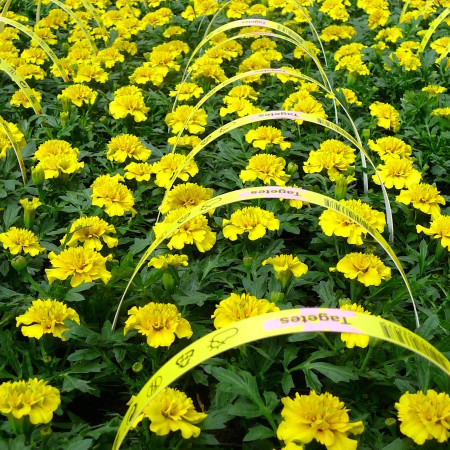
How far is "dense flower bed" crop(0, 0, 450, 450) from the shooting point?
1.41 metres

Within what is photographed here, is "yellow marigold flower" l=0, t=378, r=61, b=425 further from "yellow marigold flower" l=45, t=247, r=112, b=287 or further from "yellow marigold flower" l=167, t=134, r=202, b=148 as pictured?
"yellow marigold flower" l=167, t=134, r=202, b=148

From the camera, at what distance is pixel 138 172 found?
231 centimetres

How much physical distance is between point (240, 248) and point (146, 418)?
78 centimetres

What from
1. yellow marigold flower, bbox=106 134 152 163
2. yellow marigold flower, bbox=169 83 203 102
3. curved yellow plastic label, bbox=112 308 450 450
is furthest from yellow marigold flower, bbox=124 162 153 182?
curved yellow plastic label, bbox=112 308 450 450

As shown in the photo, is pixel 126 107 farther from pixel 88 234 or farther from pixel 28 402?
pixel 28 402

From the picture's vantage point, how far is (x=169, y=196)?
204 cm

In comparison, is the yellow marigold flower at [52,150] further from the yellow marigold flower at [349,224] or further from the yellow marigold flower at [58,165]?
the yellow marigold flower at [349,224]

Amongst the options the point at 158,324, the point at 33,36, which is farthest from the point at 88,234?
the point at 33,36

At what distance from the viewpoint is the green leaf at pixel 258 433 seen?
1.35 meters

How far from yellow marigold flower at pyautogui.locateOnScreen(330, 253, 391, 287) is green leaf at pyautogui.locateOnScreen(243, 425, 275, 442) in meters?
0.56

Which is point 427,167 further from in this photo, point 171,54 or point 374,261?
point 171,54

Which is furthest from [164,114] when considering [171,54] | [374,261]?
[374,261]

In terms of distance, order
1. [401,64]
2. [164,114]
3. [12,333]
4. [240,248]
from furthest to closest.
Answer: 1. [401,64]
2. [164,114]
3. [240,248]
4. [12,333]

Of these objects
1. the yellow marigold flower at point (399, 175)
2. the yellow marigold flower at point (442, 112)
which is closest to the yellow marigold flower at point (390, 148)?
the yellow marigold flower at point (399, 175)
